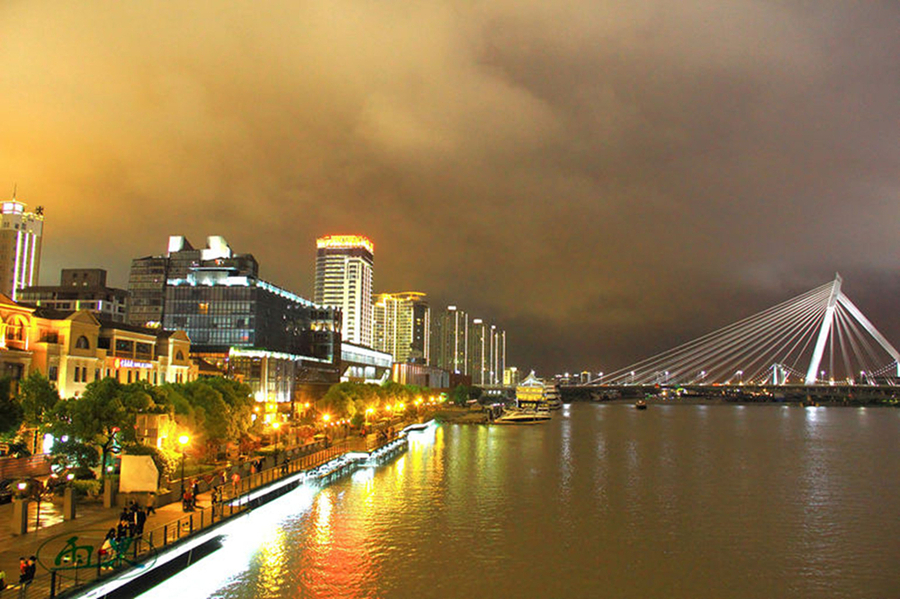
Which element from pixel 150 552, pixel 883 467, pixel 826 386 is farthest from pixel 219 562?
pixel 826 386

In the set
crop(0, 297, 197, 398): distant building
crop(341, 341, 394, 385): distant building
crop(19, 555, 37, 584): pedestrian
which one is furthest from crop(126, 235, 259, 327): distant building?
crop(19, 555, 37, 584): pedestrian

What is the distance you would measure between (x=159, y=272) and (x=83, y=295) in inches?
558

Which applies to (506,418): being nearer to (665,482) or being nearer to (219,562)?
(665,482)

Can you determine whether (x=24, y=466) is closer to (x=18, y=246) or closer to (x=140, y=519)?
(x=140, y=519)

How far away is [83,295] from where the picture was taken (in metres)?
132

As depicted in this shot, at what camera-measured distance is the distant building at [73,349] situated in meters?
43.3

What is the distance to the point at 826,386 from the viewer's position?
158m

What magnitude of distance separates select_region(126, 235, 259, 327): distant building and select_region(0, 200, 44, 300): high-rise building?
43.8 metres

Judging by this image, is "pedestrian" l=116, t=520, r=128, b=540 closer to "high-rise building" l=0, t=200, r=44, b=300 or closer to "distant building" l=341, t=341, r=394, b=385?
"distant building" l=341, t=341, r=394, b=385

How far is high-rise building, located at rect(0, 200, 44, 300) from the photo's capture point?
6417 inches

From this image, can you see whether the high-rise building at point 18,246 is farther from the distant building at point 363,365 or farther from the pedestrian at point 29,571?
the pedestrian at point 29,571

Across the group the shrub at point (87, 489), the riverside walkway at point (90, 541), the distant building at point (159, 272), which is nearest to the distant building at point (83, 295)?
the distant building at point (159, 272)

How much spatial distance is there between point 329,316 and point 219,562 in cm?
11679

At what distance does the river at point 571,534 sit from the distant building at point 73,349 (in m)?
18.9
